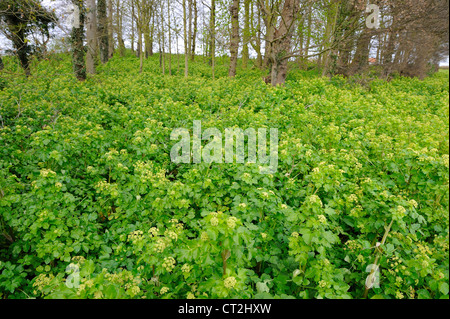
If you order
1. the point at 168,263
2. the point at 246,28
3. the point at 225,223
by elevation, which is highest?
the point at 246,28

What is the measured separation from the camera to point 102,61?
65.1ft

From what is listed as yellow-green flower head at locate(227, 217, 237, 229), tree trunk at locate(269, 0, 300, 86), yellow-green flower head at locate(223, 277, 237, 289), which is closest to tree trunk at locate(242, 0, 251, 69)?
tree trunk at locate(269, 0, 300, 86)

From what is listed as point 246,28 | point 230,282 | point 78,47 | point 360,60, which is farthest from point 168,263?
point 360,60

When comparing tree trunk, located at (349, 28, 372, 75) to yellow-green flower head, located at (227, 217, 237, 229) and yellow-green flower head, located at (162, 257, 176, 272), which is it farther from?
yellow-green flower head, located at (162, 257, 176, 272)

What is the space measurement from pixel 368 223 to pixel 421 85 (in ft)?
40.2

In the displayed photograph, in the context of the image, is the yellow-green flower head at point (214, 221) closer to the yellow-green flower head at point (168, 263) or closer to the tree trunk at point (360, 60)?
the yellow-green flower head at point (168, 263)

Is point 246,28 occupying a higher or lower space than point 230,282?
higher

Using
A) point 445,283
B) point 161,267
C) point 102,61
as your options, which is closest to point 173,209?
point 161,267

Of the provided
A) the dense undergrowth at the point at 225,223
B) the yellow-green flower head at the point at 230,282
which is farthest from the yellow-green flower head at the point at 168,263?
the yellow-green flower head at the point at 230,282

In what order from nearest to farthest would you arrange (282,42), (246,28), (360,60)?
(282,42) → (246,28) → (360,60)

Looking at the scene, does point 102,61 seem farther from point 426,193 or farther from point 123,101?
point 426,193

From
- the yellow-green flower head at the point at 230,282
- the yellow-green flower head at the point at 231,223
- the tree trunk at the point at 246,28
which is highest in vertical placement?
the tree trunk at the point at 246,28

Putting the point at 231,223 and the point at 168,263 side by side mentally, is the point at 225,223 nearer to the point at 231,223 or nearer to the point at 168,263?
the point at 231,223

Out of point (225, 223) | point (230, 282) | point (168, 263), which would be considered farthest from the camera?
point (168, 263)
